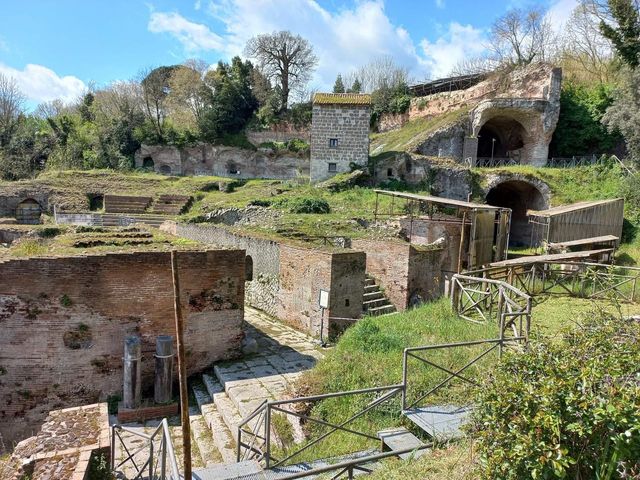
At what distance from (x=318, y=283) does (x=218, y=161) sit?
2703 centimetres

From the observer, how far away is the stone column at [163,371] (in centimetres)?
801

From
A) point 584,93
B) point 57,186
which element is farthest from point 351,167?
point 57,186

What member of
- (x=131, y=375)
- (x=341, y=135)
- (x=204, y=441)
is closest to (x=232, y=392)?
(x=204, y=441)

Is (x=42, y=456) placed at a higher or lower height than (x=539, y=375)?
lower

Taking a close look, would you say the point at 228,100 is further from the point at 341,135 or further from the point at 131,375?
the point at 131,375

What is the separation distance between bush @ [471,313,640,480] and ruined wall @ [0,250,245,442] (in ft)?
21.2

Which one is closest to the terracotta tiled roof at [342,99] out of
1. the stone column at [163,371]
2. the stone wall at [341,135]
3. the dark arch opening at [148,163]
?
the stone wall at [341,135]

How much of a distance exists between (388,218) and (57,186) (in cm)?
2101

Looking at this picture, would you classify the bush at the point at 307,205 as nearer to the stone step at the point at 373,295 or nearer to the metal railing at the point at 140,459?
the stone step at the point at 373,295

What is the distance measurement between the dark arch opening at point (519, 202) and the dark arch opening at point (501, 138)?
13.0 ft

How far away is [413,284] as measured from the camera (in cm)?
1238

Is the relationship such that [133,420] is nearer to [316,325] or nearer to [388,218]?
[316,325]

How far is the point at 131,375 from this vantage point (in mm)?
7875

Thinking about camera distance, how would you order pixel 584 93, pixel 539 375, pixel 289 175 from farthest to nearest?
pixel 289 175 → pixel 584 93 → pixel 539 375
